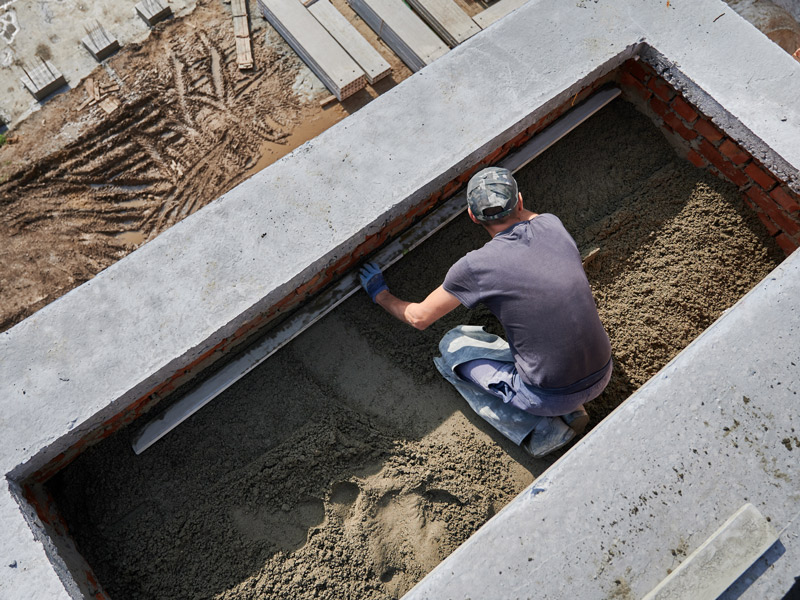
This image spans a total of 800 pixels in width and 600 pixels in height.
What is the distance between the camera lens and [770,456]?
8.48ft

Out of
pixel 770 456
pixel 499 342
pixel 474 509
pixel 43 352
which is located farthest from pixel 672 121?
pixel 43 352

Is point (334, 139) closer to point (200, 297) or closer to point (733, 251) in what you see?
point (200, 297)

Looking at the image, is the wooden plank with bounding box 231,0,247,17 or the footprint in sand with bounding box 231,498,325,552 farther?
the wooden plank with bounding box 231,0,247,17

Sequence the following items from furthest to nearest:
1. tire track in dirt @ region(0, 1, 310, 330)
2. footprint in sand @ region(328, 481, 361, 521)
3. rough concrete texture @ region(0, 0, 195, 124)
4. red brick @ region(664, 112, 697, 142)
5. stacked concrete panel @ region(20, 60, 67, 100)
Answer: rough concrete texture @ region(0, 0, 195, 124) < stacked concrete panel @ region(20, 60, 67, 100) < tire track in dirt @ region(0, 1, 310, 330) < red brick @ region(664, 112, 697, 142) < footprint in sand @ region(328, 481, 361, 521)

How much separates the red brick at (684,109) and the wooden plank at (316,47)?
104 inches

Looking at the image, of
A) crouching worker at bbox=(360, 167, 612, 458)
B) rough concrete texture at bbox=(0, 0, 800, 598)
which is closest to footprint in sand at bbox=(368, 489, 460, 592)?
crouching worker at bbox=(360, 167, 612, 458)

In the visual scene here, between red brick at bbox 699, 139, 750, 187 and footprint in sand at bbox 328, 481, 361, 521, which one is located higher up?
red brick at bbox 699, 139, 750, 187

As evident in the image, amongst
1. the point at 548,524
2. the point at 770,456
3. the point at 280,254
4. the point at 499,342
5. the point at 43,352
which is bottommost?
the point at 770,456

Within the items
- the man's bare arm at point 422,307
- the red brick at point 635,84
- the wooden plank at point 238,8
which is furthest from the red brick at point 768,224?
the wooden plank at point 238,8

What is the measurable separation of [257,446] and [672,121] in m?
3.21

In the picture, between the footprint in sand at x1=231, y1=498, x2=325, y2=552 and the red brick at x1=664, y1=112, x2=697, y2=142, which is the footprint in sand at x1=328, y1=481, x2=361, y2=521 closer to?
the footprint in sand at x1=231, y1=498, x2=325, y2=552

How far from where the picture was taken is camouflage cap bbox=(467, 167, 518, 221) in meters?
2.79

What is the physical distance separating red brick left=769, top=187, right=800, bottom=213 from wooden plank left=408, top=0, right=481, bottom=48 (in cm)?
290

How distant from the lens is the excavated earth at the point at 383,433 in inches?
111
